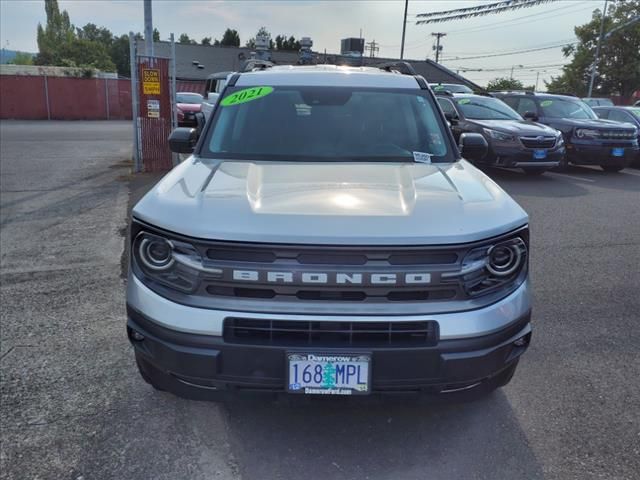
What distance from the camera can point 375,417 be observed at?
122 inches

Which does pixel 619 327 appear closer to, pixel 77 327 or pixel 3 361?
pixel 77 327

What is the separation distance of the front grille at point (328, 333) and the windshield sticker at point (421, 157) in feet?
5.24

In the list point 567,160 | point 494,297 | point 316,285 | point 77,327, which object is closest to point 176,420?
point 316,285

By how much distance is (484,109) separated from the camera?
1206 centimetres

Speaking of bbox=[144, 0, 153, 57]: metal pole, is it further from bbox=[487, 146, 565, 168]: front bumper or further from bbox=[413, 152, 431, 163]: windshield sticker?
bbox=[413, 152, 431, 163]: windshield sticker

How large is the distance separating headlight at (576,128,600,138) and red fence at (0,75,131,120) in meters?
26.9

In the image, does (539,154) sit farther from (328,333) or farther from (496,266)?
(328,333)

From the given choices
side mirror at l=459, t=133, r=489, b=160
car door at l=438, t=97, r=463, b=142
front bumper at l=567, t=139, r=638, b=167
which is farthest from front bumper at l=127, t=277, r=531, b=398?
front bumper at l=567, t=139, r=638, b=167

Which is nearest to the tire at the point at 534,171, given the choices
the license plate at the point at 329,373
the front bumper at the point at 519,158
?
the front bumper at the point at 519,158

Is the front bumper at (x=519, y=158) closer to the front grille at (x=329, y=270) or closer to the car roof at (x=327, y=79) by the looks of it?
the car roof at (x=327, y=79)

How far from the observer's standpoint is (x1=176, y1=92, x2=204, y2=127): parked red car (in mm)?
16948

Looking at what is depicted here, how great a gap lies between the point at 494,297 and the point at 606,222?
611cm

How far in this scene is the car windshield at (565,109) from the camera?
42.0 feet

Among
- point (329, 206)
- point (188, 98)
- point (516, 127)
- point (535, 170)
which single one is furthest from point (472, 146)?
point (188, 98)
